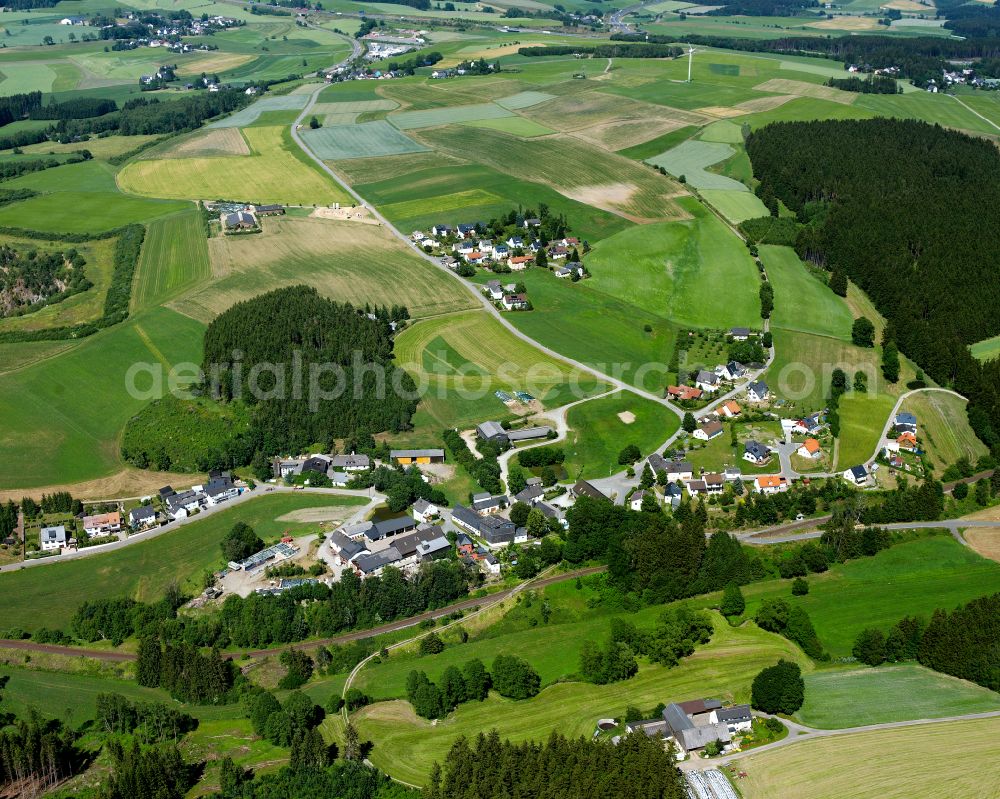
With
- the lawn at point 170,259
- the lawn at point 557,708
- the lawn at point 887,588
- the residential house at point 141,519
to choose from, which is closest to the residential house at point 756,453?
the lawn at point 887,588

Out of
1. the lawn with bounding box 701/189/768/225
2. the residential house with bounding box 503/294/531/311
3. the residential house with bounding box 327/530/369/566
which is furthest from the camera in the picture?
the lawn with bounding box 701/189/768/225

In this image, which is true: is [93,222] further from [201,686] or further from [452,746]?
[452,746]

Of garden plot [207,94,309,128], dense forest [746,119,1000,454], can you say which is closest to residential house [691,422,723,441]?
dense forest [746,119,1000,454]

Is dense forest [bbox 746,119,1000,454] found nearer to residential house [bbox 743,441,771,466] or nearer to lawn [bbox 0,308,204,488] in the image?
residential house [bbox 743,441,771,466]

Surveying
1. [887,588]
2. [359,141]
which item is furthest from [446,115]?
[887,588]

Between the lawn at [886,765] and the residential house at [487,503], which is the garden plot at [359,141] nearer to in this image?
the residential house at [487,503]

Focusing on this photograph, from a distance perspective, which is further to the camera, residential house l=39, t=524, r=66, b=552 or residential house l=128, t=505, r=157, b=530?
residential house l=128, t=505, r=157, b=530

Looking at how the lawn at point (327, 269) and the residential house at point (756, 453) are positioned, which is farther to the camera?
the lawn at point (327, 269)

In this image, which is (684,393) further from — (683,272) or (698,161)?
(698,161)
